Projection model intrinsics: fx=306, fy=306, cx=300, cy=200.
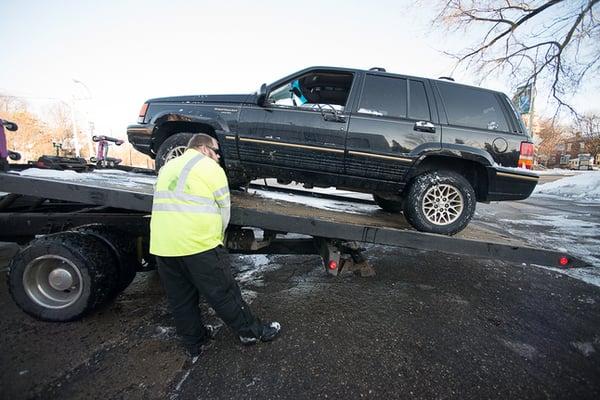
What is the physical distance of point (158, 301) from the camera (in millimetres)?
3260

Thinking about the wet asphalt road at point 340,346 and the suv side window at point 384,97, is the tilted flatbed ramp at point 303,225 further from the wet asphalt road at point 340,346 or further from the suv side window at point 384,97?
the suv side window at point 384,97

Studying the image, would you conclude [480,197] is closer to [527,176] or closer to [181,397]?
[527,176]

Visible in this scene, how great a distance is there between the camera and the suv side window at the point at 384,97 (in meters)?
3.38

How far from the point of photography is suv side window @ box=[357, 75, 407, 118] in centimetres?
338

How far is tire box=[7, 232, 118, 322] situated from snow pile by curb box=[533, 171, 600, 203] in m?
18.1

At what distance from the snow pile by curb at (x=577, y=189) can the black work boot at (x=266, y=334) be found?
17.0 meters

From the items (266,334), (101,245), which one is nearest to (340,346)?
(266,334)

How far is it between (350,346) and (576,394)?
1.57 m

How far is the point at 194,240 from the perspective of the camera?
2182 millimetres

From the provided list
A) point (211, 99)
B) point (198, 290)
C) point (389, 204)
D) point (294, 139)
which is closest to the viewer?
point (198, 290)

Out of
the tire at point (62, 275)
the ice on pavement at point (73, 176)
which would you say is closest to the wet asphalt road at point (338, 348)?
the tire at point (62, 275)

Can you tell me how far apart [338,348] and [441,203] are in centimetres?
182

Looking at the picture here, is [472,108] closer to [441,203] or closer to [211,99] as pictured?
[441,203]

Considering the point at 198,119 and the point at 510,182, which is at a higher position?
the point at 198,119
